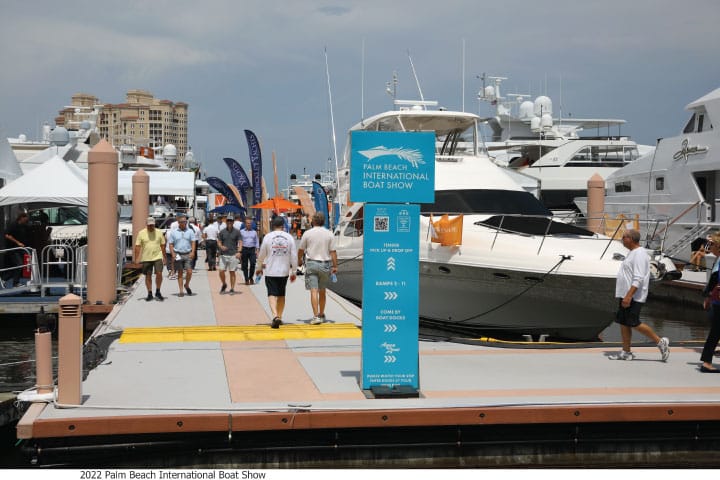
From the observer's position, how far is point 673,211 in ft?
81.0

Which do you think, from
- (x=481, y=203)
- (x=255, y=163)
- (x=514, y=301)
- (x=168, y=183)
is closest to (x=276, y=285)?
(x=514, y=301)

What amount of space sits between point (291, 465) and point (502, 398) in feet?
6.75

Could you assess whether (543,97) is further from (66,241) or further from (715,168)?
(66,241)

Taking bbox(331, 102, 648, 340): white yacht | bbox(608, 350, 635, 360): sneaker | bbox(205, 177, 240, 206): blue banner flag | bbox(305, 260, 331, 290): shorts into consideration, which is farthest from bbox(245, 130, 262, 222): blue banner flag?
bbox(608, 350, 635, 360): sneaker

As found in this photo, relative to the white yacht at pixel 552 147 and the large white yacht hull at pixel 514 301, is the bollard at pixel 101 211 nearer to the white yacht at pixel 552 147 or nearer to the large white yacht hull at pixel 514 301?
the large white yacht hull at pixel 514 301

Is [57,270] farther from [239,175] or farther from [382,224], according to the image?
[382,224]

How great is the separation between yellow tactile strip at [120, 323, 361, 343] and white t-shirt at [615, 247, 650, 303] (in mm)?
3749

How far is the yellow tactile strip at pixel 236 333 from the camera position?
10844mm

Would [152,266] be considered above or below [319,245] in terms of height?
below

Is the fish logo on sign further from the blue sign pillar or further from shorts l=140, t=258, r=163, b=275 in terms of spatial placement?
shorts l=140, t=258, r=163, b=275

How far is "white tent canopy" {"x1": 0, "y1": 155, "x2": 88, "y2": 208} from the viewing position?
61.2ft

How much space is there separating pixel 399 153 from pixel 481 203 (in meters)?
8.16

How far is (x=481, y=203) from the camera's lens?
15648 mm

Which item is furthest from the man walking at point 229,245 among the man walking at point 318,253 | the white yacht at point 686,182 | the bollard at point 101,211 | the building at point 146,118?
the building at point 146,118
